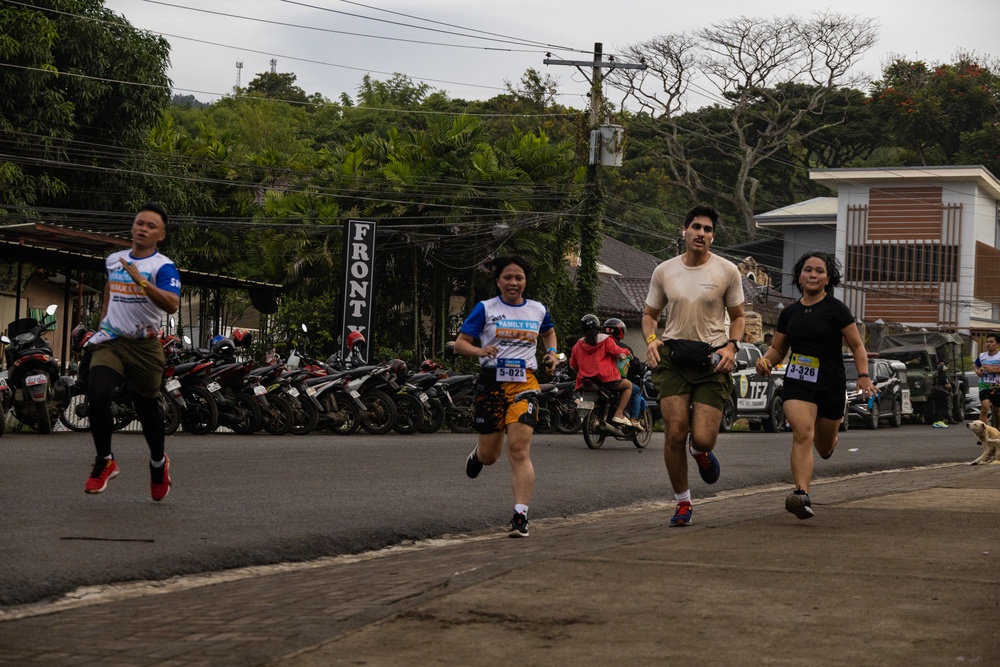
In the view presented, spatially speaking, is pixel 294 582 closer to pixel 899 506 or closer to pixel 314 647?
pixel 314 647

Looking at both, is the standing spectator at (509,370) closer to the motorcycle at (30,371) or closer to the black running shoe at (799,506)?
the black running shoe at (799,506)

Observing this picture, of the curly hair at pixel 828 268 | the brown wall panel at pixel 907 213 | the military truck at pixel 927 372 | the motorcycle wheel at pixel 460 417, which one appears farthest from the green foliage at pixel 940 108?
the curly hair at pixel 828 268

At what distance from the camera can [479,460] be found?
880cm

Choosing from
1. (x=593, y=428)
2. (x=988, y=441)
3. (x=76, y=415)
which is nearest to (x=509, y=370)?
(x=593, y=428)

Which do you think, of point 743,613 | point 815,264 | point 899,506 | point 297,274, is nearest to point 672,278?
point 815,264

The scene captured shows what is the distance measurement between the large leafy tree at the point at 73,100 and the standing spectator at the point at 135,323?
→ 22.0 meters

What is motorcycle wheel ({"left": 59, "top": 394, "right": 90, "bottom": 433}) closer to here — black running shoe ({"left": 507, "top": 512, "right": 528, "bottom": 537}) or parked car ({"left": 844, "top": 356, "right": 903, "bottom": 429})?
black running shoe ({"left": 507, "top": 512, "right": 528, "bottom": 537})

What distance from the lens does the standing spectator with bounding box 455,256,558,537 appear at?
8.34 metres

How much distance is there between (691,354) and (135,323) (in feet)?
11.5

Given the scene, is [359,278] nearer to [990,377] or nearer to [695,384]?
[990,377]

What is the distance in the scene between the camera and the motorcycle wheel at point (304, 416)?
19.2 metres

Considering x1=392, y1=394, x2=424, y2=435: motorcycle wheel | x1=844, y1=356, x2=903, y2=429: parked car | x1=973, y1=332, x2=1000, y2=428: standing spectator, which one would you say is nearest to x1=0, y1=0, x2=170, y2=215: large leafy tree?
x1=392, y1=394, x2=424, y2=435: motorcycle wheel

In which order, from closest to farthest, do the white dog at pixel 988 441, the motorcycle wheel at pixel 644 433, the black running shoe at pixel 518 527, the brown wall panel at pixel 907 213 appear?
the black running shoe at pixel 518 527
the white dog at pixel 988 441
the motorcycle wheel at pixel 644 433
the brown wall panel at pixel 907 213

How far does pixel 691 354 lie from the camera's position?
27.6ft
